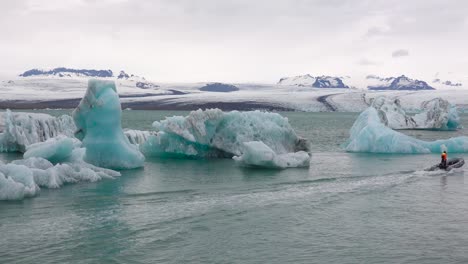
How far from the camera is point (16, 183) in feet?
55.6

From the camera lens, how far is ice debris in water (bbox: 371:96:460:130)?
58.8 meters

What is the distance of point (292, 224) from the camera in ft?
47.2

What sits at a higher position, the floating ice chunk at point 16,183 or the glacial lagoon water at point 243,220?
the floating ice chunk at point 16,183

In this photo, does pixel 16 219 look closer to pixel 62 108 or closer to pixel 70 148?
pixel 70 148

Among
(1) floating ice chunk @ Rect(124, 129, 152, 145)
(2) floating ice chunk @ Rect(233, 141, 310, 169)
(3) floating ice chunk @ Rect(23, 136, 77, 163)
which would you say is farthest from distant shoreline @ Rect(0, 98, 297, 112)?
(3) floating ice chunk @ Rect(23, 136, 77, 163)

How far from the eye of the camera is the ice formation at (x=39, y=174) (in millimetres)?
16844

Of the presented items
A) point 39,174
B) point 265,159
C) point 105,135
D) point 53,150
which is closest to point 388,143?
point 265,159

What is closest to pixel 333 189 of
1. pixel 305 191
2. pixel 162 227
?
pixel 305 191

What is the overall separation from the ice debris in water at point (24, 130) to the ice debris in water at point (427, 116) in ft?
117

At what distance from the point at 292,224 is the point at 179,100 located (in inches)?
5414

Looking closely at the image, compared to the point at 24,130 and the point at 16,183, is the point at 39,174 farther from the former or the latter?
the point at 24,130

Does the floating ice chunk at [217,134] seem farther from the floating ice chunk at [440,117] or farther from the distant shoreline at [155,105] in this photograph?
the distant shoreline at [155,105]

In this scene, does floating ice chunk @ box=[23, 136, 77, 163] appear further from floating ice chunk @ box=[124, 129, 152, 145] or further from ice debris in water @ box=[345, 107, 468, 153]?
ice debris in water @ box=[345, 107, 468, 153]

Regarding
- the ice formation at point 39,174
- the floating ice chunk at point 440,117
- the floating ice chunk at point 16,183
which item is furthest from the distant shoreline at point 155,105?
the floating ice chunk at point 16,183
